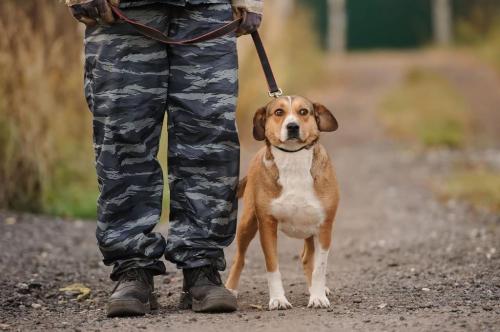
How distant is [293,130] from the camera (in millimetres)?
3932

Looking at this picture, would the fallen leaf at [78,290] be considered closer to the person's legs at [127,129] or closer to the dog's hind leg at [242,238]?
the person's legs at [127,129]

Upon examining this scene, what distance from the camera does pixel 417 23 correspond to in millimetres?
35375

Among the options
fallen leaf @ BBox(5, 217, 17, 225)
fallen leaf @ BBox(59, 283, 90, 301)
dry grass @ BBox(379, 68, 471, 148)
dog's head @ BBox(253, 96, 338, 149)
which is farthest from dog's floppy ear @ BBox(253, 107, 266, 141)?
dry grass @ BBox(379, 68, 471, 148)

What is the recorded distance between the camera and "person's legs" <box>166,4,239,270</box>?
395 centimetres

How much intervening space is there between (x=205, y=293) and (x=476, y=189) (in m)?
4.70

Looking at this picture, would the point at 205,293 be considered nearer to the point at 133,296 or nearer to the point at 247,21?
the point at 133,296

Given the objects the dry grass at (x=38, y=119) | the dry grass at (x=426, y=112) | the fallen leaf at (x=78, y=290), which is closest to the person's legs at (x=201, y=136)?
the fallen leaf at (x=78, y=290)

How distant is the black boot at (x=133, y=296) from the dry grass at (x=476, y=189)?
Answer: 13.6 feet

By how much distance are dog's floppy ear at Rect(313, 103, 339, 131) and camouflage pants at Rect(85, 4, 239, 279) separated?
0.38 meters

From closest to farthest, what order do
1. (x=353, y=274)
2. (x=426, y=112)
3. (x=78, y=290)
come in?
(x=78, y=290) → (x=353, y=274) → (x=426, y=112)

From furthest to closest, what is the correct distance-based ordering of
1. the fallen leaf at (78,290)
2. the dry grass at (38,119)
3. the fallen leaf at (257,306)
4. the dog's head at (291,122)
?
1. the dry grass at (38,119)
2. the fallen leaf at (78,290)
3. the fallen leaf at (257,306)
4. the dog's head at (291,122)

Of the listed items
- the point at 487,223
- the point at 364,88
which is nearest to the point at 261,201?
the point at 487,223

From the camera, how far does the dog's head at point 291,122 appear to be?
3941 mm

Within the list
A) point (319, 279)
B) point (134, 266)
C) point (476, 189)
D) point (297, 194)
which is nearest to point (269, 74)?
point (297, 194)
